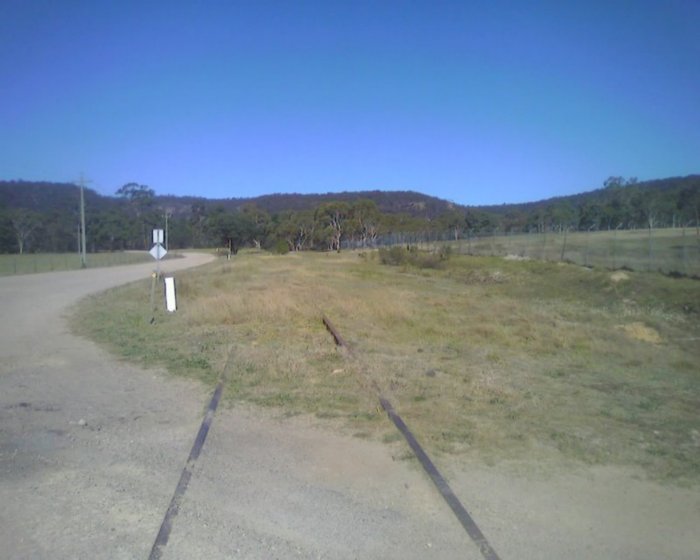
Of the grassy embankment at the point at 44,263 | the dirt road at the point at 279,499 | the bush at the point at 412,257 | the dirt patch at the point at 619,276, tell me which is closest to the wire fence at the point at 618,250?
the dirt patch at the point at 619,276

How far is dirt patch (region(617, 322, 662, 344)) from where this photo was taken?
55.7 feet

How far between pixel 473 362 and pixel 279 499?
724 cm

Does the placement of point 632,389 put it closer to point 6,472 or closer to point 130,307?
point 6,472

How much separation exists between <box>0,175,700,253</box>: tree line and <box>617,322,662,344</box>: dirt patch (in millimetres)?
53625

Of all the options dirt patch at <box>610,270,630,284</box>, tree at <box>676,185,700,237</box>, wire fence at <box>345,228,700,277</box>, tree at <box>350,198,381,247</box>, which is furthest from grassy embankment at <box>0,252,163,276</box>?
tree at <box>676,185,700,237</box>

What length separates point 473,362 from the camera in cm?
1220

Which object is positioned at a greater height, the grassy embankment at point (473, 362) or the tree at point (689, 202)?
the tree at point (689, 202)

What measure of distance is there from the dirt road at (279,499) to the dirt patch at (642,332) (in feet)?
38.9

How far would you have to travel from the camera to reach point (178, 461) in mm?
6516

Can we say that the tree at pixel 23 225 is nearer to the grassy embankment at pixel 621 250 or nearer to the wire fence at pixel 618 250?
the wire fence at pixel 618 250

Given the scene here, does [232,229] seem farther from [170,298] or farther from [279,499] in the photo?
[279,499]

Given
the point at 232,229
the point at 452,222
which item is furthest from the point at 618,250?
the point at 232,229

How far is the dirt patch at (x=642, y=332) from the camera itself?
16977 millimetres

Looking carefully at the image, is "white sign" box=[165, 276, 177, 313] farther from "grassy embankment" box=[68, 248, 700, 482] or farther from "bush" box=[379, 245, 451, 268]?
"bush" box=[379, 245, 451, 268]
